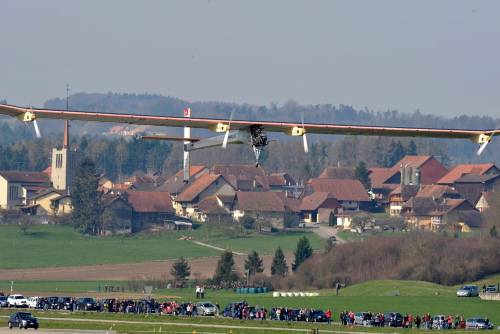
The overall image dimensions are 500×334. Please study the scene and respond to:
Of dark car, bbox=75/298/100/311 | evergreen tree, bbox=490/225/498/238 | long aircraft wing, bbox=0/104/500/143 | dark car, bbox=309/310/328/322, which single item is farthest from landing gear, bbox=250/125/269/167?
evergreen tree, bbox=490/225/498/238

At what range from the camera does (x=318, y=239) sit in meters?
197

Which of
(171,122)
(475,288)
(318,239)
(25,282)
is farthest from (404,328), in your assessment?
(318,239)

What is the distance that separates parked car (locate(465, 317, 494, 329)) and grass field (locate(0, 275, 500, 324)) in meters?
4.30

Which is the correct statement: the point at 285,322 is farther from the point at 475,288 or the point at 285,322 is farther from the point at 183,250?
the point at 183,250

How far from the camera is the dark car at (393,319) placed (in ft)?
302

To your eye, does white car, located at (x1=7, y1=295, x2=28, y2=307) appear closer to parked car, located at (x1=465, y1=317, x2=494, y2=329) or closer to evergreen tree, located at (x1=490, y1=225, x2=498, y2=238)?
parked car, located at (x1=465, y1=317, x2=494, y2=329)

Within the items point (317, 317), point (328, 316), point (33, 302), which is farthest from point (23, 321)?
point (33, 302)

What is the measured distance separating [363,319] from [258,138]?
20.4m

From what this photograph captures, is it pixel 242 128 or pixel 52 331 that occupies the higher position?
pixel 242 128

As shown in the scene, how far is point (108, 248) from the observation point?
18862 cm

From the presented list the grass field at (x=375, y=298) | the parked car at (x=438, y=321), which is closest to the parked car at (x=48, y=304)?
the grass field at (x=375, y=298)

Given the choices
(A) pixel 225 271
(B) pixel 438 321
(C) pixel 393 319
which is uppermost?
(B) pixel 438 321

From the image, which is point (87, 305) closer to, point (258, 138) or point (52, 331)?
point (52, 331)

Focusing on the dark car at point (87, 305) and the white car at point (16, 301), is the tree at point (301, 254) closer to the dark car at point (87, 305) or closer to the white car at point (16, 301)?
the dark car at point (87, 305)
